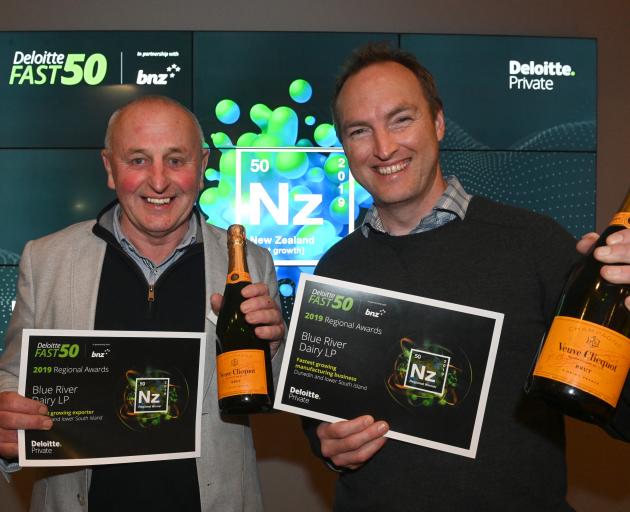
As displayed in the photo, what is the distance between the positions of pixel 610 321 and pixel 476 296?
0.25 meters

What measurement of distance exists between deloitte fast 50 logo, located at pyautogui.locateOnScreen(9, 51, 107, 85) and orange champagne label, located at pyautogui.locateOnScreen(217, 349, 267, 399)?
2.06m

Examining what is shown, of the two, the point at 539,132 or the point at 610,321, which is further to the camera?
the point at 539,132

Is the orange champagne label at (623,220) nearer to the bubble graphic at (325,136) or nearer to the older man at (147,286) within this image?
the older man at (147,286)

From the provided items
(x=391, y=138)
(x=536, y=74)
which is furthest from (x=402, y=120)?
(x=536, y=74)

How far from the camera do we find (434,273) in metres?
1.23

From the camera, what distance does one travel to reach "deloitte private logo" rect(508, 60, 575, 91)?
2.82m

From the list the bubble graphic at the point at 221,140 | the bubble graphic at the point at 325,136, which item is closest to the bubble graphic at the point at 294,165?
the bubble graphic at the point at 325,136

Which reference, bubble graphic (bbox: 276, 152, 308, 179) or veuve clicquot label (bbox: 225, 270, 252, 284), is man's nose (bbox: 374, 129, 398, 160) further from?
bubble graphic (bbox: 276, 152, 308, 179)

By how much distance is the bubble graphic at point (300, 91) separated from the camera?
2779mm

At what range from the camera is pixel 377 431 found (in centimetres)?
111

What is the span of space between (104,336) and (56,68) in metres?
2.02

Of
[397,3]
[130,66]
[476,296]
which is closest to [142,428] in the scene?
[476,296]

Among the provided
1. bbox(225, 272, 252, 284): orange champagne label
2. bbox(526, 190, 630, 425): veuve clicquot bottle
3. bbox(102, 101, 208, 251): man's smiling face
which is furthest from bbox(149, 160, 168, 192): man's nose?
bbox(526, 190, 630, 425): veuve clicquot bottle

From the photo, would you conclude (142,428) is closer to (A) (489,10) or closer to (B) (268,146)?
(B) (268,146)
